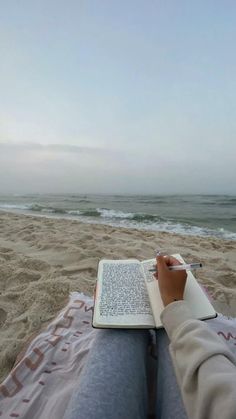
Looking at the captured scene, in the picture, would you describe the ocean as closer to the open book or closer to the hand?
the open book

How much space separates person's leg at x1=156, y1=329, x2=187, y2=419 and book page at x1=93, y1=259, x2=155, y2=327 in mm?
105

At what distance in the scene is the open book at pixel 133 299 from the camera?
41.6 inches

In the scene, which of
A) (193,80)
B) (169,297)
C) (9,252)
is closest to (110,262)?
(169,297)

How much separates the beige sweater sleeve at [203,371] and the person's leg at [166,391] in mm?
152

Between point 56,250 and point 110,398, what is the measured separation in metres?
2.54

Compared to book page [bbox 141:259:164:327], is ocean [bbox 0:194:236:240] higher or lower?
lower

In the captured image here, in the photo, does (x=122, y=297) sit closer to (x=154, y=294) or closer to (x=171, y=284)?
Answer: (x=154, y=294)

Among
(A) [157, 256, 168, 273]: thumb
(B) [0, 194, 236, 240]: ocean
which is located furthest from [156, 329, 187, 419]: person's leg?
(B) [0, 194, 236, 240]: ocean

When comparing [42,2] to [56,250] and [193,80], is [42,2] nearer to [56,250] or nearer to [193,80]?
[56,250]

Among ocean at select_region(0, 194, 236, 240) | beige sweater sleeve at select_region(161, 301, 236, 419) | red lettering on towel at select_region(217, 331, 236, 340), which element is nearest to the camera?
beige sweater sleeve at select_region(161, 301, 236, 419)

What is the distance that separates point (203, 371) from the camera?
0.60 meters

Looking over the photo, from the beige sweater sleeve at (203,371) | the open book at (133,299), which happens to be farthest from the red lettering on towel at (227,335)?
the beige sweater sleeve at (203,371)

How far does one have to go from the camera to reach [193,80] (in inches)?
307

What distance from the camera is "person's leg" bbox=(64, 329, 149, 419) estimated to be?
71 cm
